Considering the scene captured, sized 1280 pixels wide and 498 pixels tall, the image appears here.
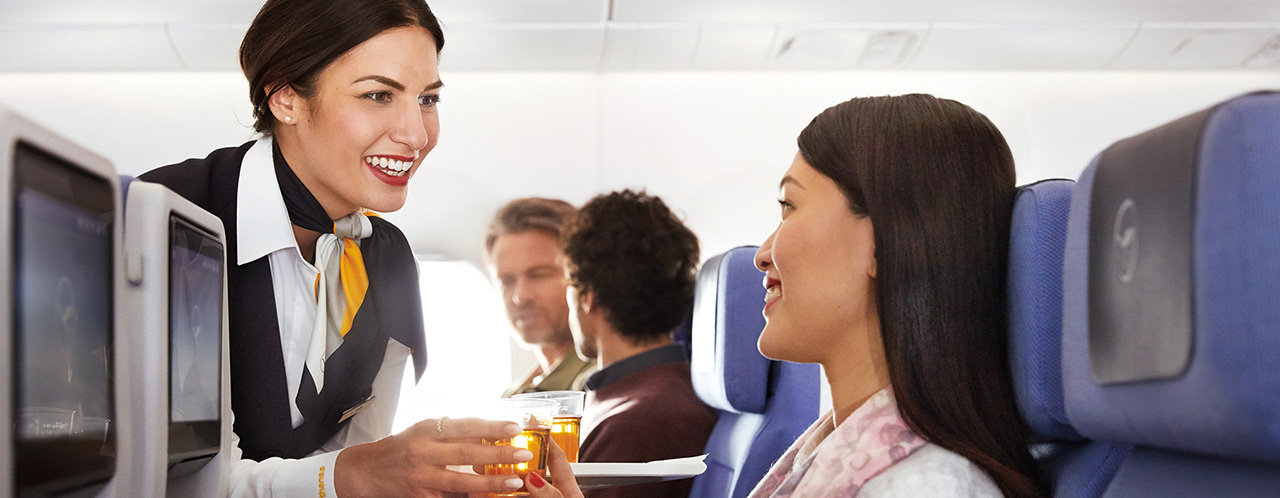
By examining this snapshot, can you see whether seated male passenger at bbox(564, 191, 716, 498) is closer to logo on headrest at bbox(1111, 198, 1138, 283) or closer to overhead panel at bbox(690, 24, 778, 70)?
logo on headrest at bbox(1111, 198, 1138, 283)

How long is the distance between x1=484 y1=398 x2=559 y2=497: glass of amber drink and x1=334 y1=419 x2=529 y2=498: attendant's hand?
47 mm

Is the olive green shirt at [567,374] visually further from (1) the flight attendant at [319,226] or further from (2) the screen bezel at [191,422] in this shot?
(2) the screen bezel at [191,422]

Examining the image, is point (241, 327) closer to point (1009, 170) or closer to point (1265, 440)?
point (1009, 170)

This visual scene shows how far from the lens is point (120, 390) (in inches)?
33.3

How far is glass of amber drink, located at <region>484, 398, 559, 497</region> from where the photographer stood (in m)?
1.23

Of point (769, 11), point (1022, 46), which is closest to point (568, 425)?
point (769, 11)

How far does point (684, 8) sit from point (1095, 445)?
336 centimetres

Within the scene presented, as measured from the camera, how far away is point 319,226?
1560 mm

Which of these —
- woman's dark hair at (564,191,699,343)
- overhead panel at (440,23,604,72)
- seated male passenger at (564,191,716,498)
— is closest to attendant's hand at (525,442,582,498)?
seated male passenger at (564,191,716,498)

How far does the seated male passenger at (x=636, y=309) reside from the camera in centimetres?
221

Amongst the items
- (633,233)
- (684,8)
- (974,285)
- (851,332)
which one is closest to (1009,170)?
(974,285)

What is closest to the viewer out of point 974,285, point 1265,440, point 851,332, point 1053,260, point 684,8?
point 1265,440

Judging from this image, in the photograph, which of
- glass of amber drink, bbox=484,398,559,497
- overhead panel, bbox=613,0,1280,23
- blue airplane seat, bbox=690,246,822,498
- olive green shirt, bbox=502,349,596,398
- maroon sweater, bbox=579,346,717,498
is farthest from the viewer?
overhead panel, bbox=613,0,1280,23

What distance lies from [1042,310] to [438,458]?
67 cm
